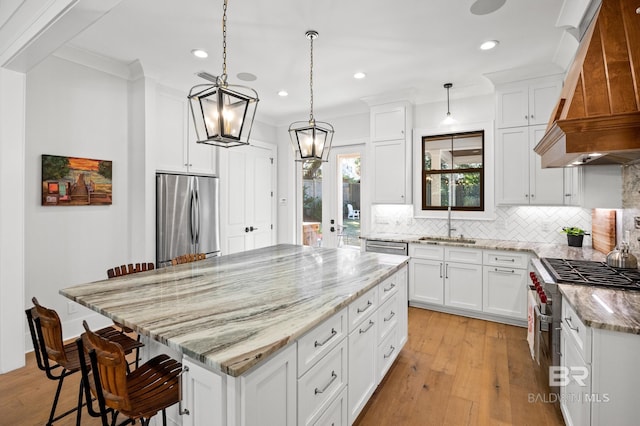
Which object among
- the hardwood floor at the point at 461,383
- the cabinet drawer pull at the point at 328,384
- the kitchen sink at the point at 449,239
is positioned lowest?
the hardwood floor at the point at 461,383

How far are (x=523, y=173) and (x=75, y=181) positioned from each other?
16.2 feet

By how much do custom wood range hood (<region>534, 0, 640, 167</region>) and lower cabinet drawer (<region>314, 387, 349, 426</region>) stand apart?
1.94 m

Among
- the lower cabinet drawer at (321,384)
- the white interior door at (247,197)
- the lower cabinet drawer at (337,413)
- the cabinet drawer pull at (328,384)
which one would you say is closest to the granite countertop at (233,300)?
the lower cabinet drawer at (321,384)

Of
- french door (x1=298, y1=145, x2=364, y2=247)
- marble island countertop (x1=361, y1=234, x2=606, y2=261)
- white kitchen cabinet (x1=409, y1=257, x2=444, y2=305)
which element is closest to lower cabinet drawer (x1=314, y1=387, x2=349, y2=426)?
marble island countertop (x1=361, y1=234, x2=606, y2=261)

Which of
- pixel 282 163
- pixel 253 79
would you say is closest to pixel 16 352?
pixel 253 79

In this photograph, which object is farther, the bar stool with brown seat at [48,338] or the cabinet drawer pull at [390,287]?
the cabinet drawer pull at [390,287]

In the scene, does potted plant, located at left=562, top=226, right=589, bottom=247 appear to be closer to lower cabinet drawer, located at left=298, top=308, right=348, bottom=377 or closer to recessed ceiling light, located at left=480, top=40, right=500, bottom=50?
recessed ceiling light, located at left=480, top=40, right=500, bottom=50

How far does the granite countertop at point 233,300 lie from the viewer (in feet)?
3.76

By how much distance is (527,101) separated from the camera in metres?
3.61

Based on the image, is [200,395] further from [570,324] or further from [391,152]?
[391,152]

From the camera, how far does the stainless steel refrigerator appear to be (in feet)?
11.9

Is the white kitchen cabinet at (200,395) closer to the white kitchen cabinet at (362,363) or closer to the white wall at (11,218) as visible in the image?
the white kitchen cabinet at (362,363)

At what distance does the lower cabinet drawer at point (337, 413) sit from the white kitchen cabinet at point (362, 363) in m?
0.06

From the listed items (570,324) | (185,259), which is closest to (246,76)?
(185,259)
